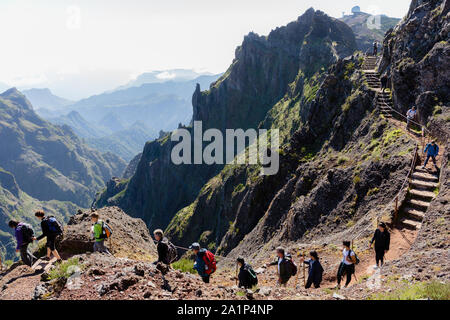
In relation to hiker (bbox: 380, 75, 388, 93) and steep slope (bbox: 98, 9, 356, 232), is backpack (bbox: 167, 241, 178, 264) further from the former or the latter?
steep slope (bbox: 98, 9, 356, 232)

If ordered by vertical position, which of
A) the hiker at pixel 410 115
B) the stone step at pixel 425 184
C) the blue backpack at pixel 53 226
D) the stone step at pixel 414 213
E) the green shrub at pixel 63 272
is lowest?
the green shrub at pixel 63 272

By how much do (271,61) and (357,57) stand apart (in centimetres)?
12379

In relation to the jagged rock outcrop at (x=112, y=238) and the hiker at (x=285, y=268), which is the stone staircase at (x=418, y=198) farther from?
the jagged rock outcrop at (x=112, y=238)

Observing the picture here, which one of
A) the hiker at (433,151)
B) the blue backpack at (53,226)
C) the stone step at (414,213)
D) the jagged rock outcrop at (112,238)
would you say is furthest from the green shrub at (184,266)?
the hiker at (433,151)

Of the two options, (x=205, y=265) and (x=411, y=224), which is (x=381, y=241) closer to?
(x=411, y=224)

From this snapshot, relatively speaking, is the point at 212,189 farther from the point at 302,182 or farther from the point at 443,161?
the point at 443,161

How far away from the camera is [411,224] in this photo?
15.0 metres

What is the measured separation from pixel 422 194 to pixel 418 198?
330 millimetres

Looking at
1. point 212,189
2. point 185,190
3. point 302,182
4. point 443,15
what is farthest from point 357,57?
point 185,190

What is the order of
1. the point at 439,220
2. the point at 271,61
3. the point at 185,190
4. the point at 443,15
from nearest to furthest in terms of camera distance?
the point at 439,220 → the point at 443,15 → the point at 271,61 → the point at 185,190

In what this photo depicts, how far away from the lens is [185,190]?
552 ft

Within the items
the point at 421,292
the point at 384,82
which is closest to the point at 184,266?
the point at 421,292

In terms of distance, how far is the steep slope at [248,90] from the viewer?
4857 inches

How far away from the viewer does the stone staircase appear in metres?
15.1
